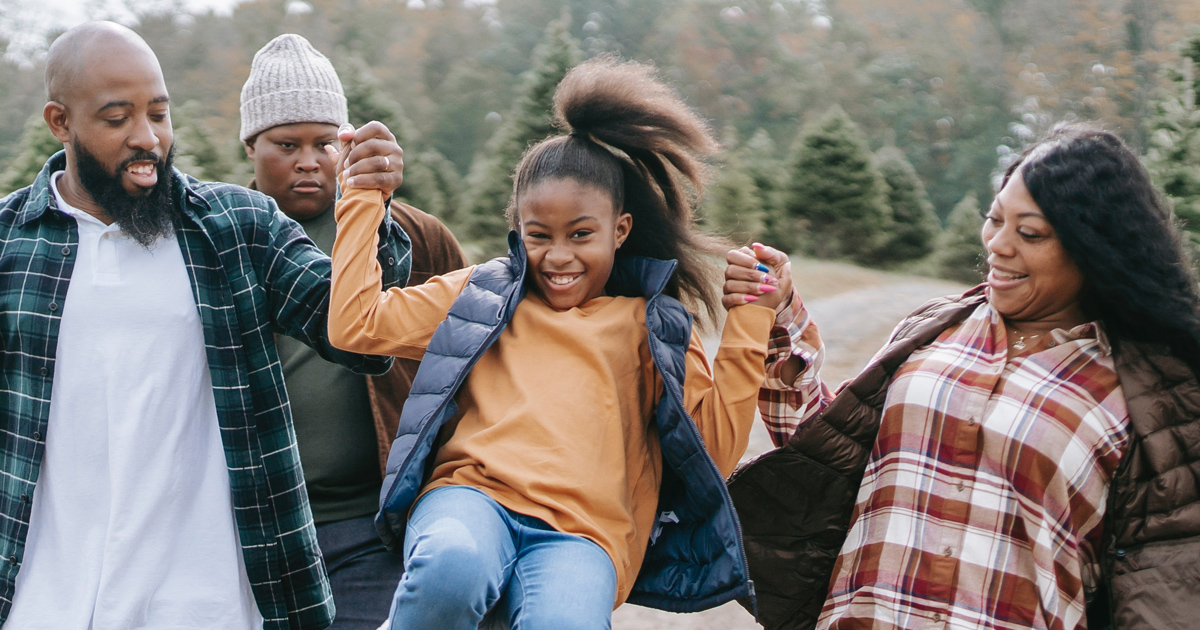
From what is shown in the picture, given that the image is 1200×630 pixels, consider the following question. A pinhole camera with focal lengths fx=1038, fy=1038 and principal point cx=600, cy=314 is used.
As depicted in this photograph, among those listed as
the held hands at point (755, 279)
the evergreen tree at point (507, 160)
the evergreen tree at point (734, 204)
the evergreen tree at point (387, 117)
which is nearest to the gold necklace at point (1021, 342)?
the held hands at point (755, 279)

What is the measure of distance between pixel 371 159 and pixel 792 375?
1.31 meters

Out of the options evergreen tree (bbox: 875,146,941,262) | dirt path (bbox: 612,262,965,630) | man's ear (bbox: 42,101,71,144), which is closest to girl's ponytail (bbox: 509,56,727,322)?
man's ear (bbox: 42,101,71,144)

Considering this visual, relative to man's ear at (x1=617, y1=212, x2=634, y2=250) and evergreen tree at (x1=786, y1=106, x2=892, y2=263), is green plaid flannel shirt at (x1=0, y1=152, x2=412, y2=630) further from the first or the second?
evergreen tree at (x1=786, y1=106, x2=892, y2=263)

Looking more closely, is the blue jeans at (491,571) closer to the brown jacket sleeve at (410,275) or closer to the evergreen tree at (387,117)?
the brown jacket sleeve at (410,275)

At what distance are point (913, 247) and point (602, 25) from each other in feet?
57.6

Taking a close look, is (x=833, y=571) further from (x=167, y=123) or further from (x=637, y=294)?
(x=167, y=123)

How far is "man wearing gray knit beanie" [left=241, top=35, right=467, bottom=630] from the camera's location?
10.4 ft

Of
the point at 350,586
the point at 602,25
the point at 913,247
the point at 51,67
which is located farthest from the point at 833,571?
the point at 602,25

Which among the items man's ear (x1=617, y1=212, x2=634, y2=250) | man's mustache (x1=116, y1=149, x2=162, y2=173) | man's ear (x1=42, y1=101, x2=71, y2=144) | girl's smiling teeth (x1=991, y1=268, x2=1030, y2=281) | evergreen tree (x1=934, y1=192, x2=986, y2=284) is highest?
man's ear (x1=42, y1=101, x2=71, y2=144)

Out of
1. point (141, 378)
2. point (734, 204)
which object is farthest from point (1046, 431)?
point (734, 204)

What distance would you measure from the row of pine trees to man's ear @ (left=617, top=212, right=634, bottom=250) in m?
8.91

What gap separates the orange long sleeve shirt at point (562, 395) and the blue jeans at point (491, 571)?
65 millimetres

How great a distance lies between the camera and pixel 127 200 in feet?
8.50

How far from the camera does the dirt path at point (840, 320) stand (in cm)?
535
